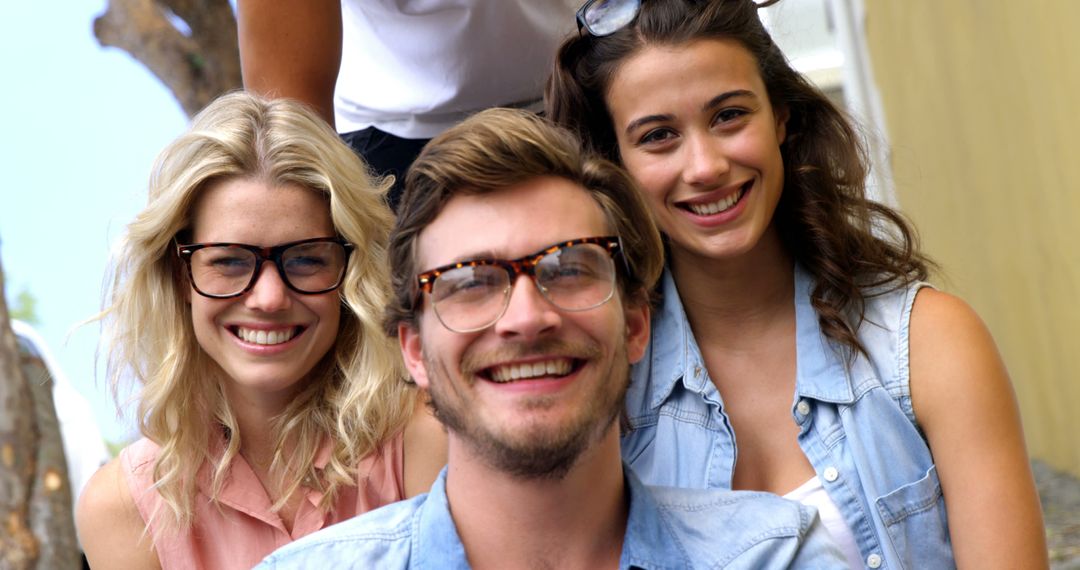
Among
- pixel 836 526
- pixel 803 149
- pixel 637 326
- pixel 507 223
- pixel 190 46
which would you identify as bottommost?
pixel 836 526

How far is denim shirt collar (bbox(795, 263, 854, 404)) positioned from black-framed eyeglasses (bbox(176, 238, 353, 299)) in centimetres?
91

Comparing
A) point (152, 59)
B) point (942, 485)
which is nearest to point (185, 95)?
point (152, 59)

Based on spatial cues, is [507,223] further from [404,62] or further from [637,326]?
[404,62]

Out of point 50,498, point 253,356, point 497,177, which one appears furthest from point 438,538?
point 50,498

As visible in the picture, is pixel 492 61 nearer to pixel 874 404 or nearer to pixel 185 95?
pixel 874 404

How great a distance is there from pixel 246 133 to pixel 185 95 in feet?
10.4

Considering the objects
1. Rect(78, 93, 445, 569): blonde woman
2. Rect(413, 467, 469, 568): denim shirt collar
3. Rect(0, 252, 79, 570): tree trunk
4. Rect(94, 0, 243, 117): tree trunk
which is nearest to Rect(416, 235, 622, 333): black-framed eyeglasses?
Rect(413, 467, 469, 568): denim shirt collar

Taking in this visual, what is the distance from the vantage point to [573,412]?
2207 millimetres

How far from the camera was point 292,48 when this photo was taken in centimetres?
292

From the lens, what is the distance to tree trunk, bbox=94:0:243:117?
5902mm

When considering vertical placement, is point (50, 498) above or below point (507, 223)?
below

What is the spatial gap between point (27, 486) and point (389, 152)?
4.25 feet

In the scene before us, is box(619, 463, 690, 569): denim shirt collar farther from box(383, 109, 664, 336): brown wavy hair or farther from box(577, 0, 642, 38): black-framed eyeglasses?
box(577, 0, 642, 38): black-framed eyeglasses

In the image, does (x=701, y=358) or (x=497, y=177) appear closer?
(x=497, y=177)
